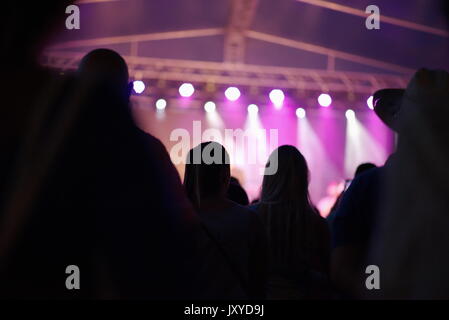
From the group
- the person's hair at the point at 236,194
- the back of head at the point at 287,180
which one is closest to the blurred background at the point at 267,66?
the person's hair at the point at 236,194

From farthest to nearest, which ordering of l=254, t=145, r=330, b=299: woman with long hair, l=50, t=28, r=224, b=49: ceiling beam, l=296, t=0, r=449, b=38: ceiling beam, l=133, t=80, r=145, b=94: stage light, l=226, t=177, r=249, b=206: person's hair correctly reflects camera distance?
l=50, t=28, r=224, b=49: ceiling beam, l=133, t=80, r=145, b=94: stage light, l=296, t=0, r=449, b=38: ceiling beam, l=226, t=177, r=249, b=206: person's hair, l=254, t=145, r=330, b=299: woman with long hair

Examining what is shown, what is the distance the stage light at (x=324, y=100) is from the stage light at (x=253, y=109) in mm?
980

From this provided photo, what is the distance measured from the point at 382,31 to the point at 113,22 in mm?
3893

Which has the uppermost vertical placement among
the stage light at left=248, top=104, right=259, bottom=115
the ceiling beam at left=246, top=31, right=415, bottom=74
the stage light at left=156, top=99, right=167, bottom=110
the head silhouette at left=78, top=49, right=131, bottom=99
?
the ceiling beam at left=246, top=31, right=415, bottom=74

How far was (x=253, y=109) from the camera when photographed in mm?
8383

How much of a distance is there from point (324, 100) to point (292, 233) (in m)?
6.42

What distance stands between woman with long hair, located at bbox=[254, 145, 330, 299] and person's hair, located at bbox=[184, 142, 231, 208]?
0.36 m

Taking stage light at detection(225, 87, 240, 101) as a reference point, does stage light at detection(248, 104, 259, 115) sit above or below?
below

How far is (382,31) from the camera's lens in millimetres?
7605

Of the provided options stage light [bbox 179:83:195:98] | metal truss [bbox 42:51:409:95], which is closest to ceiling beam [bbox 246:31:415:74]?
metal truss [bbox 42:51:409:95]

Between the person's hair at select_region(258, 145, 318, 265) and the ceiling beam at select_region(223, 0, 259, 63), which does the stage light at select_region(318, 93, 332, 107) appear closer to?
the ceiling beam at select_region(223, 0, 259, 63)

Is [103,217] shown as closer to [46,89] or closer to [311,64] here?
[46,89]

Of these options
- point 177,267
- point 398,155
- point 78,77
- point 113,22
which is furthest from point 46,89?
point 113,22

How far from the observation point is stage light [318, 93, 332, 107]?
820 cm
